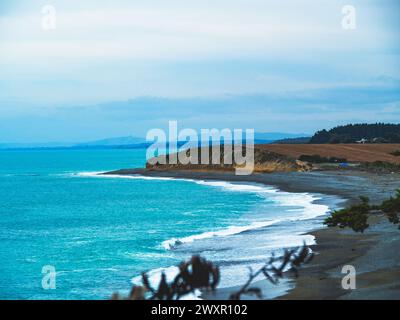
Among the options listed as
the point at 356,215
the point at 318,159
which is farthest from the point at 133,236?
the point at 318,159

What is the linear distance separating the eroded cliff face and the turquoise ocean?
2757 centimetres

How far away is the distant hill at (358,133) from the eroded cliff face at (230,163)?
125 ft

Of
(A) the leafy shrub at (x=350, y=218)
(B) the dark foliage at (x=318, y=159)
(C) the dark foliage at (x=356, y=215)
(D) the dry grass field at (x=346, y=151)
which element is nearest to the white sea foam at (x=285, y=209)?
(C) the dark foliage at (x=356, y=215)

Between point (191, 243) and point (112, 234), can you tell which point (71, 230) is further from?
point (191, 243)

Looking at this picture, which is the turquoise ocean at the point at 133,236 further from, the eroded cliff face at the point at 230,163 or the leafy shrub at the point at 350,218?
the eroded cliff face at the point at 230,163

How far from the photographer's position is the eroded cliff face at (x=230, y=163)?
77125mm

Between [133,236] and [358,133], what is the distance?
372ft

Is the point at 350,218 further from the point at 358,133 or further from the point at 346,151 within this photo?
the point at 358,133

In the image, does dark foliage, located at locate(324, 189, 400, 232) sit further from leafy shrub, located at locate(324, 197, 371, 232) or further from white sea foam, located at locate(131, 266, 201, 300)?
white sea foam, located at locate(131, 266, 201, 300)

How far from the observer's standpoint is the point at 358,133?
135750mm

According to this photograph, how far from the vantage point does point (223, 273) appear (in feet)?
57.3

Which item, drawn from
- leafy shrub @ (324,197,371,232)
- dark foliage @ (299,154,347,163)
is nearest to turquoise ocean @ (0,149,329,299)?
leafy shrub @ (324,197,371,232)

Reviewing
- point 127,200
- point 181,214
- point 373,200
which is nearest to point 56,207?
point 127,200
